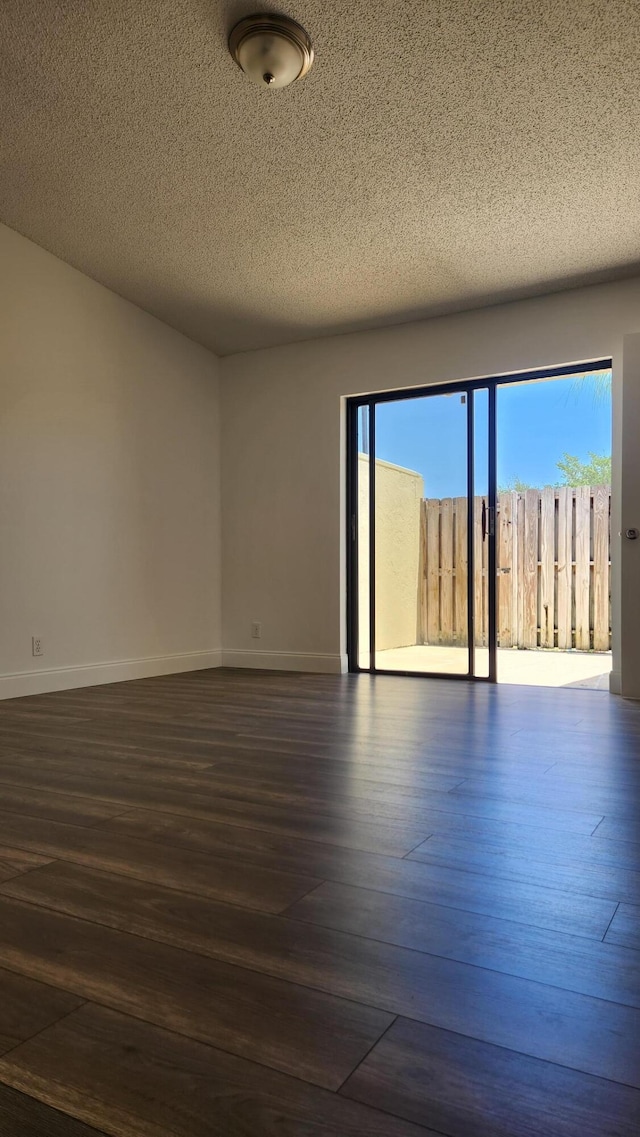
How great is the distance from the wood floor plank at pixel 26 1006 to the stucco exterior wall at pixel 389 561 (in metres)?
4.61

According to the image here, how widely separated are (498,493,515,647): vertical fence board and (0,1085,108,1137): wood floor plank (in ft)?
22.5

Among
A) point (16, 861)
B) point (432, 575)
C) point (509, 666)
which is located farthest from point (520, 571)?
point (16, 861)

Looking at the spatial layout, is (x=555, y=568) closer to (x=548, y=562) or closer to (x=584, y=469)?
(x=548, y=562)

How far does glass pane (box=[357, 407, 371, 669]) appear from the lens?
19.0 ft

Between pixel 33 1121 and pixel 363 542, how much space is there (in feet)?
16.5

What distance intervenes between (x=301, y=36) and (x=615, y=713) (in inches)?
134

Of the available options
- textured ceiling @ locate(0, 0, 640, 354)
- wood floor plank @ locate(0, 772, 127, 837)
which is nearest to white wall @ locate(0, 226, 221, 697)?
A: textured ceiling @ locate(0, 0, 640, 354)

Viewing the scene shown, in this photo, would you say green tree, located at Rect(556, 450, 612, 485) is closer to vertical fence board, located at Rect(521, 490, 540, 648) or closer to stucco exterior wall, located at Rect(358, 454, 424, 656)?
vertical fence board, located at Rect(521, 490, 540, 648)

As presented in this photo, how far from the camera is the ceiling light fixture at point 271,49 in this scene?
2.85m

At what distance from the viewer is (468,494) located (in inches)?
209

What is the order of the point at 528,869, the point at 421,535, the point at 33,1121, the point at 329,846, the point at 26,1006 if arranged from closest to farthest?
the point at 33,1121 → the point at 26,1006 → the point at 528,869 → the point at 329,846 → the point at 421,535

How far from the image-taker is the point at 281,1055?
104 cm

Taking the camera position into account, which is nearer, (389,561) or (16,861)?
(16,861)

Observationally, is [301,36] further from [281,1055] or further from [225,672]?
[225,672]
